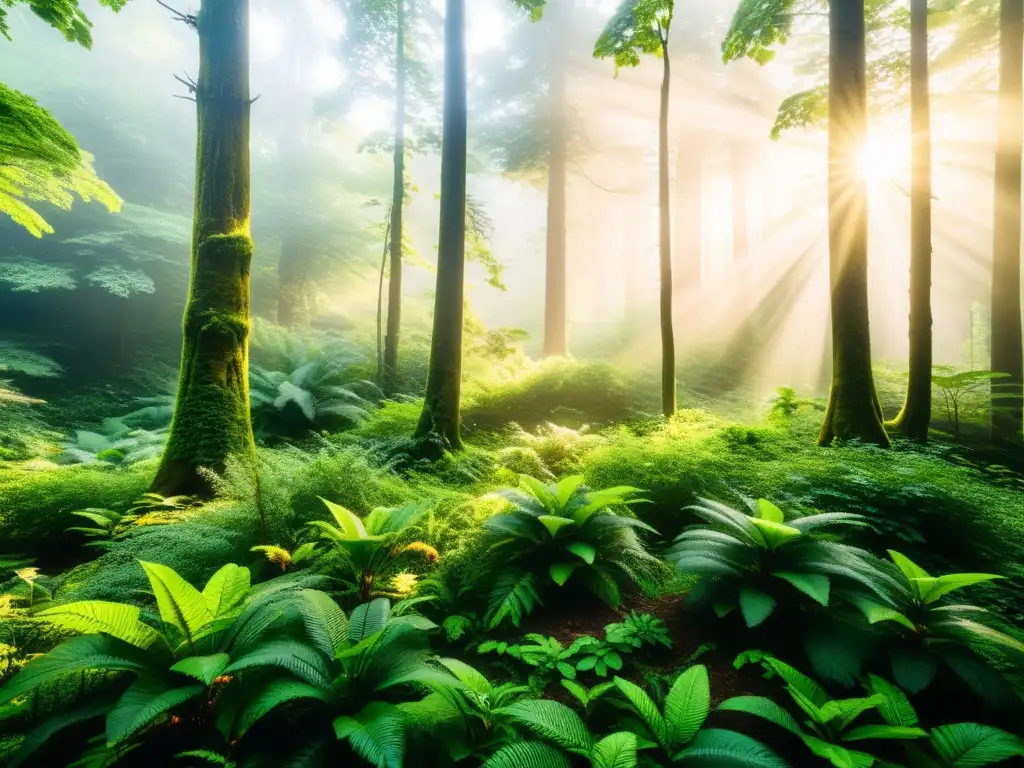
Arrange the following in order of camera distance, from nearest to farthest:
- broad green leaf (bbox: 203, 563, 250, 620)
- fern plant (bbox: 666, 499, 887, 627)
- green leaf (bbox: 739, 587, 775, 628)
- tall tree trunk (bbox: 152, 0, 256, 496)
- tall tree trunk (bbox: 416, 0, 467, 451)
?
1. broad green leaf (bbox: 203, 563, 250, 620)
2. green leaf (bbox: 739, 587, 775, 628)
3. fern plant (bbox: 666, 499, 887, 627)
4. tall tree trunk (bbox: 152, 0, 256, 496)
5. tall tree trunk (bbox: 416, 0, 467, 451)

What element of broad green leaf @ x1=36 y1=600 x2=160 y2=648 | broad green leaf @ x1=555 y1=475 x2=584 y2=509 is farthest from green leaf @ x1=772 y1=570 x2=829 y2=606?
broad green leaf @ x1=36 y1=600 x2=160 y2=648

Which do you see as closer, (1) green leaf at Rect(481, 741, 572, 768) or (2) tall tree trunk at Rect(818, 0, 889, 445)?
(1) green leaf at Rect(481, 741, 572, 768)

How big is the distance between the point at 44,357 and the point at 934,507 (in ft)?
57.1

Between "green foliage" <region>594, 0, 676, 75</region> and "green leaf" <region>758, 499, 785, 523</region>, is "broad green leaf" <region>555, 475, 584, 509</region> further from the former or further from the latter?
"green foliage" <region>594, 0, 676, 75</region>

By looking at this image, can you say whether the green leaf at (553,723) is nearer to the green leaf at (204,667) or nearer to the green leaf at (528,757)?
the green leaf at (528,757)

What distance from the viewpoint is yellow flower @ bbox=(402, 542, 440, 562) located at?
10.2ft

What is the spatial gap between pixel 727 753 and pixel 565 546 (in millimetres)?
1553

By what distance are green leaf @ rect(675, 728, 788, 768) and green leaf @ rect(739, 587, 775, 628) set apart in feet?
1.85

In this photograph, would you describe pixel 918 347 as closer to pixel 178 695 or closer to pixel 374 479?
pixel 374 479

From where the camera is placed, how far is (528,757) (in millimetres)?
1526

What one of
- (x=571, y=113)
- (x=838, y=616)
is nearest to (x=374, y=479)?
(x=838, y=616)

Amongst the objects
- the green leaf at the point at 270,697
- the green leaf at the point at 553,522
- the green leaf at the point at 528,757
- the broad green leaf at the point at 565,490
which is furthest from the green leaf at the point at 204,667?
the broad green leaf at the point at 565,490

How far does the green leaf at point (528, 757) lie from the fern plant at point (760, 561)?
1.16 meters

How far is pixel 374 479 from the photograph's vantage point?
423cm
